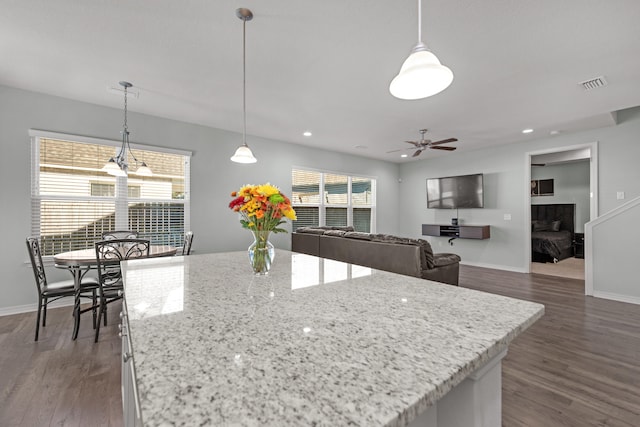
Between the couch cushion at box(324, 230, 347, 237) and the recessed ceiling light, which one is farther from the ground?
the recessed ceiling light

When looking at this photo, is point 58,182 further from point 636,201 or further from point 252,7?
point 636,201

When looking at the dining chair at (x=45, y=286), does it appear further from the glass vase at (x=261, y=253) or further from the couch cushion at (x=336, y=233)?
the couch cushion at (x=336, y=233)

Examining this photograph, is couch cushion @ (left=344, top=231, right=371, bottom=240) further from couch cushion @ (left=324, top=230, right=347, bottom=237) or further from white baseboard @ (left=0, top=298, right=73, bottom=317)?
white baseboard @ (left=0, top=298, right=73, bottom=317)

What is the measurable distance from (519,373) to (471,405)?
186 centimetres

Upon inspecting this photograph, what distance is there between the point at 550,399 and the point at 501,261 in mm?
4694

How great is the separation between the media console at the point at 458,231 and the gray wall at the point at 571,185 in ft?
10.8

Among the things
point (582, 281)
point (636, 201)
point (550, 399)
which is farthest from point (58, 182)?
point (582, 281)

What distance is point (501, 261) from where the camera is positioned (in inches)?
231

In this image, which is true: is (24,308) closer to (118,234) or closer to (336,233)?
(118,234)

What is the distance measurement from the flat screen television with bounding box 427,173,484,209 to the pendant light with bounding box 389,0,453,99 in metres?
5.55

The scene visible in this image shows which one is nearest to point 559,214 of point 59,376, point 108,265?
point 108,265

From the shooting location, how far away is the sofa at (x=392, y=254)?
11.4 ft

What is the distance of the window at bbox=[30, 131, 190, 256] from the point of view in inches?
138

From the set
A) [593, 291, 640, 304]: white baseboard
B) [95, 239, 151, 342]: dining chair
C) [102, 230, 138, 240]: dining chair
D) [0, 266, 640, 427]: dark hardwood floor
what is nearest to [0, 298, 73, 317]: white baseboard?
[0, 266, 640, 427]: dark hardwood floor
